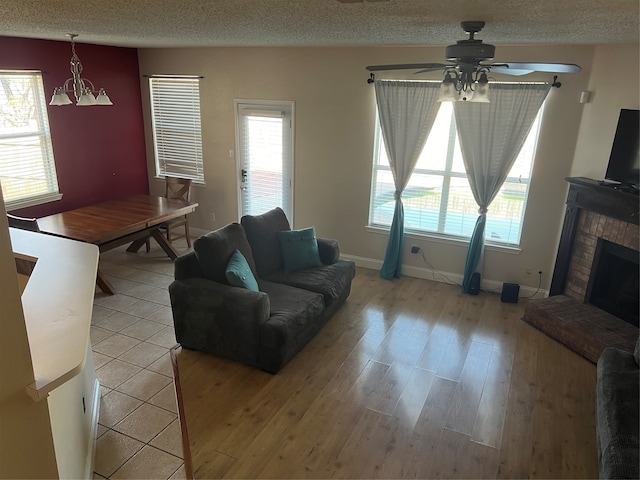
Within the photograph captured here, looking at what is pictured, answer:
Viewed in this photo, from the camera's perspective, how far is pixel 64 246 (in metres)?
2.69

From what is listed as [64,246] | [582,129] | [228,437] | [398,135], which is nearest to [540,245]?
[582,129]

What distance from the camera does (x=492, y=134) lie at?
15.5 feet

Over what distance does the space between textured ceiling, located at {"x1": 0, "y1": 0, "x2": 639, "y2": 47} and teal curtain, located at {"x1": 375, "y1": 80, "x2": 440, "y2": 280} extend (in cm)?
153

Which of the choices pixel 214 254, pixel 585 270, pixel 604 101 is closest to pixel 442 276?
pixel 585 270

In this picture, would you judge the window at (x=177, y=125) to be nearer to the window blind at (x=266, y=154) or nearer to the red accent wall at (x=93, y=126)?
the red accent wall at (x=93, y=126)

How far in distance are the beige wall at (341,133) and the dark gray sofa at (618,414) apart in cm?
181

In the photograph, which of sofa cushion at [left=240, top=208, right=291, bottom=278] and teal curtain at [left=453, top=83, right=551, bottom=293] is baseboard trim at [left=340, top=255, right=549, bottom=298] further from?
sofa cushion at [left=240, top=208, right=291, bottom=278]

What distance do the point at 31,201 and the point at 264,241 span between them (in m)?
2.95

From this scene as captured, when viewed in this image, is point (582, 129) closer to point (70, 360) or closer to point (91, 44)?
point (70, 360)

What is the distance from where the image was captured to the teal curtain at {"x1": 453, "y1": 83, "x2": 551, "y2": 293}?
14.8ft

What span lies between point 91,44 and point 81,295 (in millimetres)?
4780

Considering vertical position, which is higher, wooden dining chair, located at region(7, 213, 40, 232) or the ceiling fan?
the ceiling fan

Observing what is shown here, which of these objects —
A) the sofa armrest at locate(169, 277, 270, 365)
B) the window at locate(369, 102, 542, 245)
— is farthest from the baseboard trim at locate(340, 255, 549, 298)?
the sofa armrest at locate(169, 277, 270, 365)

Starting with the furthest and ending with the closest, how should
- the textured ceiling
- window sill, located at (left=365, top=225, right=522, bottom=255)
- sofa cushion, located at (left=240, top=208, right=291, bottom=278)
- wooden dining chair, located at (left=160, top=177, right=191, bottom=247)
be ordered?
wooden dining chair, located at (left=160, top=177, right=191, bottom=247)
window sill, located at (left=365, top=225, right=522, bottom=255)
sofa cushion, located at (left=240, top=208, right=291, bottom=278)
the textured ceiling
